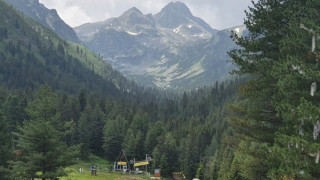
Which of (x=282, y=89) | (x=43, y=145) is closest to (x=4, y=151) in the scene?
(x=43, y=145)

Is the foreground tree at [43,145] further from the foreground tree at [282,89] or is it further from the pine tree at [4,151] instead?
the foreground tree at [282,89]

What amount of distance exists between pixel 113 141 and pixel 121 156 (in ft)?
55.5

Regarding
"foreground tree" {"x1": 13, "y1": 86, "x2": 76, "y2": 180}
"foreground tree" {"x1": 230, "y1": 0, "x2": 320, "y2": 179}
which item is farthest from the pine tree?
"foreground tree" {"x1": 230, "y1": 0, "x2": 320, "y2": 179}

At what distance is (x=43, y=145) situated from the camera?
30.1m

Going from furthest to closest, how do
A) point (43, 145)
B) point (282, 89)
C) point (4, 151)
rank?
point (4, 151)
point (43, 145)
point (282, 89)

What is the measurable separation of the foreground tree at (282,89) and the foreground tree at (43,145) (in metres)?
17.9

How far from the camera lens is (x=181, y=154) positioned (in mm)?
95312

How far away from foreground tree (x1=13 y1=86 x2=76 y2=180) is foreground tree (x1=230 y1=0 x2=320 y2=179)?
17930 mm

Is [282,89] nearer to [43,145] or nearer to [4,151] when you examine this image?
[43,145]

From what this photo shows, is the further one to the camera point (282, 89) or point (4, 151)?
point (4, 151)

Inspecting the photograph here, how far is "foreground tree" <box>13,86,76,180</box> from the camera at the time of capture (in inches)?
1153

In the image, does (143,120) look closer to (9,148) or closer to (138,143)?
(138,143)

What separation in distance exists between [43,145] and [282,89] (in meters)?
23.6

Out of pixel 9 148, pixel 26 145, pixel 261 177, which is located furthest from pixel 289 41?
pixel 9 148
